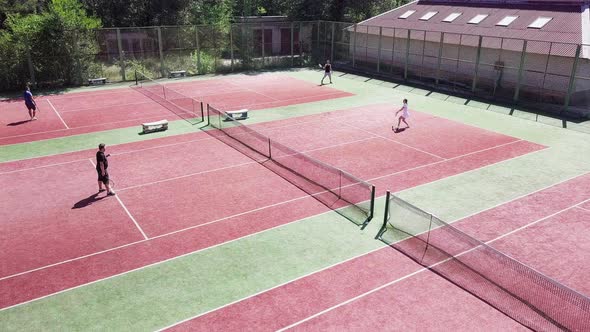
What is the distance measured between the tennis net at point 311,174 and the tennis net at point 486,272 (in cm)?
106

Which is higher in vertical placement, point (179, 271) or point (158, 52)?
point (158, 52)

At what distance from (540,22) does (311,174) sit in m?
23.3

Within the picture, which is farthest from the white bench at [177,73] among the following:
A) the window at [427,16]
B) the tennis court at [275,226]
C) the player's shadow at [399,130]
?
the player's shadow at [399,130]

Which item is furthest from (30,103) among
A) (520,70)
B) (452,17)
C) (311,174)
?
(452,17)

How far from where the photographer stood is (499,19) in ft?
108

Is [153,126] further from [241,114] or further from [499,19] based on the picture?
[499,19]

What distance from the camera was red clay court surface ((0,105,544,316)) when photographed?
11.2 m

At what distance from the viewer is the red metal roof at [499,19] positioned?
28.9 m

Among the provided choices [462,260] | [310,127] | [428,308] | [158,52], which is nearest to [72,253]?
[428,308]

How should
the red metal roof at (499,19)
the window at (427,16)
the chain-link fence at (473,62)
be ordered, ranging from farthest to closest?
the window at (427,16) → the red metal roof at (499,19) → the chain-link fence at (473,62)

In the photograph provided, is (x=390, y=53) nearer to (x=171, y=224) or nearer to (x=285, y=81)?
(x=285, y=81)

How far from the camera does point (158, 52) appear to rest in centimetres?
3572

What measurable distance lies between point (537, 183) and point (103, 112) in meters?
21.6

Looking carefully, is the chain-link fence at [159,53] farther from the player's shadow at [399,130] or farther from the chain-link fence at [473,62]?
the player's shadow at [399,130]
